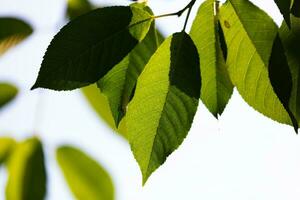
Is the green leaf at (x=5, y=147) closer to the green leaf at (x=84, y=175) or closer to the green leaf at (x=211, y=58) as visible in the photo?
the green leaf at (x=84, y=175)

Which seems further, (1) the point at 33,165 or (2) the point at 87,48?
(1) the point at 33,165

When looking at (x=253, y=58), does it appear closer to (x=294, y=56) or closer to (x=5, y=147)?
(x=294, y=56)

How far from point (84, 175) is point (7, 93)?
0.77 feet

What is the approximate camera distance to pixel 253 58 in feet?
2.54

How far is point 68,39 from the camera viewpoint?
0.72m

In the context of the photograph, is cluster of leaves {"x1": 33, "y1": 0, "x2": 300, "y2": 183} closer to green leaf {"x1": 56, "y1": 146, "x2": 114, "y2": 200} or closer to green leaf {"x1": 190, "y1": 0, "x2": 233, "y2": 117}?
green leaf {"x1": 190, "y1": 0, "x2": 233, "y2": 117}

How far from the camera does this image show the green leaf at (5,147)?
113 centimetres

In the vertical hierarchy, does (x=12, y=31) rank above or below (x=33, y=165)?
above

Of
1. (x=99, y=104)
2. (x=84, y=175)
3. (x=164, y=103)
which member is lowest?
(x=84, y=175)

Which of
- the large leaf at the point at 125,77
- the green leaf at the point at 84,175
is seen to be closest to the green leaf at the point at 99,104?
the green leaf at the point at 84,175

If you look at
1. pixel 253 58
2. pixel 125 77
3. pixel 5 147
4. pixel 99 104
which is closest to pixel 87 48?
pixel 125 77

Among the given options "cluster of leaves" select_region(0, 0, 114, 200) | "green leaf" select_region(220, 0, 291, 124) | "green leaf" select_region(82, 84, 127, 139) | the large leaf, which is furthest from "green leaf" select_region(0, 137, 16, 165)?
"green leaf" select_region(220, 0, 291, 124)

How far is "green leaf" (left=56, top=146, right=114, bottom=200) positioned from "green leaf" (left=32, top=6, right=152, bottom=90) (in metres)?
0.42

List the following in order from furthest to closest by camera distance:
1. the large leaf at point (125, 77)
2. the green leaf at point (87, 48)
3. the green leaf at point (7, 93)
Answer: the green leaf at point (7, 93) < the large leaf at point (125, 77) < the green leaf at point (87, 48)
